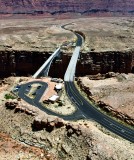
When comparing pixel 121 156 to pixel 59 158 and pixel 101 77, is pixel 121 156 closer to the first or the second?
pixel 59 158

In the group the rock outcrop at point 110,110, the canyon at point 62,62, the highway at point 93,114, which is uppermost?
the rock outcrop at point 110,110

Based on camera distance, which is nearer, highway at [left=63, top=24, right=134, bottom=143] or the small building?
highway at [left=63, top=24, right=134, bottom=143]

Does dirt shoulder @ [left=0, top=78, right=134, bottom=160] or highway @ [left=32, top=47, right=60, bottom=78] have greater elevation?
dirt shoulder @ [left=0, top=78, right=134, bottom=160]

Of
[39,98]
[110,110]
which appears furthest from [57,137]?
[39,98]

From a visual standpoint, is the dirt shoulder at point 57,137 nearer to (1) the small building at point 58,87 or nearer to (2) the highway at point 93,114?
(2) the highway at point 93,114

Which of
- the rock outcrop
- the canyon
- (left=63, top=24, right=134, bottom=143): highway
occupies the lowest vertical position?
the canyon

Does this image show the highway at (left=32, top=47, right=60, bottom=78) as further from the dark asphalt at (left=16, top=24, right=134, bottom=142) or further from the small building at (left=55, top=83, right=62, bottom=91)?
the dark asphalt at (left=16, top=24, right=134, bottom=142)

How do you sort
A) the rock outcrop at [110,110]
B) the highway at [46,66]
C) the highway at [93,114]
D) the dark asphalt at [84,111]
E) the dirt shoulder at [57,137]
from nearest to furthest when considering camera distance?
the dirt shoulder at [57,137]
the highway at [93,114]
the dark asphalt at [84,111]
the rock outcrop at [110,110]
the highway at [46,66]

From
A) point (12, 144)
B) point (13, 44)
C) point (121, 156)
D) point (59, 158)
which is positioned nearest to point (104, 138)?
point (121, 156)

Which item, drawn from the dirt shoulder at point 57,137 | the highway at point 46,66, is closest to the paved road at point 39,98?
the dirt shoulder at point 57,137

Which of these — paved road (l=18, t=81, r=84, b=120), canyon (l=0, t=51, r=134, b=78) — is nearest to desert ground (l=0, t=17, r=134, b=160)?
paved road (l=18, t=81, r=84, b=120)

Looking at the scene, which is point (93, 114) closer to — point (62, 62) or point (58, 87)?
point (58, 87)
